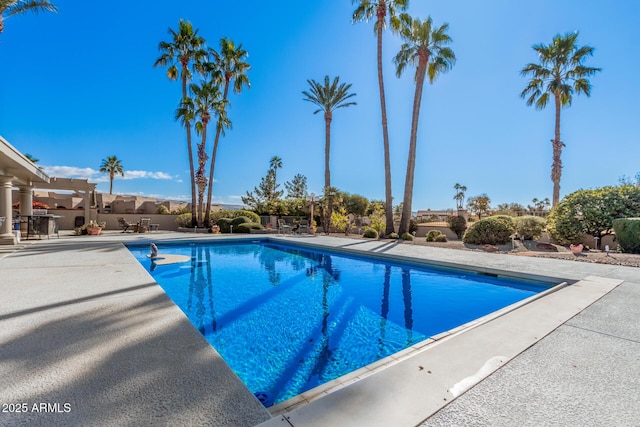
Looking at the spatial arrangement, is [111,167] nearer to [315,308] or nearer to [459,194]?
[315,308]

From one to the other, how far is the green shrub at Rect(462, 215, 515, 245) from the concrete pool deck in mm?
10885

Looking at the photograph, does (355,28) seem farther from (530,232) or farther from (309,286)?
(309,286)

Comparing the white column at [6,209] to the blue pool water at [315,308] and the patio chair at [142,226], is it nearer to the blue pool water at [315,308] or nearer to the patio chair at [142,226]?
the blue pool water at [315,308]

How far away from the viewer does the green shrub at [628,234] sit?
32.1ft

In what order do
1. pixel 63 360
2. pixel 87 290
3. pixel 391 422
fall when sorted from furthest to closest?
pixel 87 290 < pixel 63 360 < pixel 391 422

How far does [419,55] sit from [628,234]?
12.3 meters

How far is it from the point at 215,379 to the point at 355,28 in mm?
20705

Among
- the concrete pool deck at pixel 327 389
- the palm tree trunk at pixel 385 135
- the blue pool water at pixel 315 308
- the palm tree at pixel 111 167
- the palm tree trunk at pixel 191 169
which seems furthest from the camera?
the palm tree at pixel 111 167

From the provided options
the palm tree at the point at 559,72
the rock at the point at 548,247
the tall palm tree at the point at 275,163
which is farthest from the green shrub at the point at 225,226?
the palm tree at the point at 559,72

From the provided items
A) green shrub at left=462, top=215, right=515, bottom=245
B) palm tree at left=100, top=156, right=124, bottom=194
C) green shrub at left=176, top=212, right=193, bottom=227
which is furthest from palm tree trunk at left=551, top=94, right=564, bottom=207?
palm tree at left=100, top=156, right=124, bottom=194

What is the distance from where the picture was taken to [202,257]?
1023 centimetres

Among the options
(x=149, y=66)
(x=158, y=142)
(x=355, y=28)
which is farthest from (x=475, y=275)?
(x=158, y=142)

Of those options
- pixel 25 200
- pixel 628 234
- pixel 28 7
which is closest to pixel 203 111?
pixel 28 7

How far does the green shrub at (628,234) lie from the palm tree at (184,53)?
21559 mm
